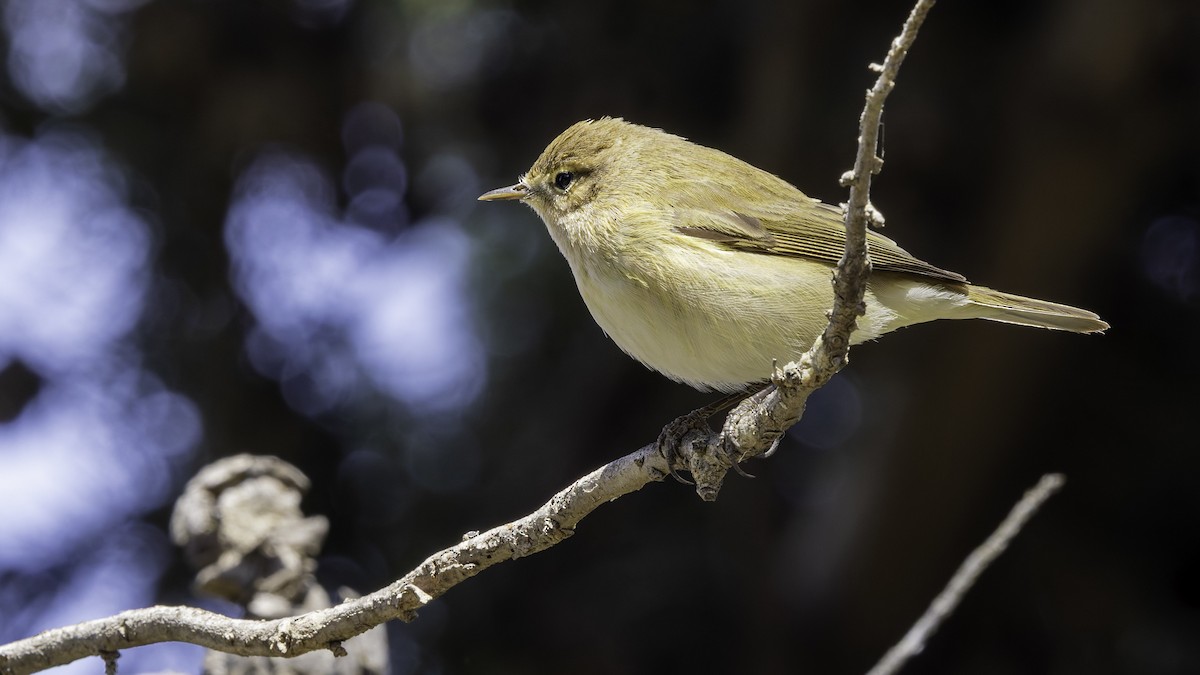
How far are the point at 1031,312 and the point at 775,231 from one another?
776 mm

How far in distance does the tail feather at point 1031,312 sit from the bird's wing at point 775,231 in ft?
0.55

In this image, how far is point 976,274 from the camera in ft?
16.9

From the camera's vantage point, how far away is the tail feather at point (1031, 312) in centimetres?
335

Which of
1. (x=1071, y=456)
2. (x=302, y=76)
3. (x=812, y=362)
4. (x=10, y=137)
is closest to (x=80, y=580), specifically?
(x=10, y=137)

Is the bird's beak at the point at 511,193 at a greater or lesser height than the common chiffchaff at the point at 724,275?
greater

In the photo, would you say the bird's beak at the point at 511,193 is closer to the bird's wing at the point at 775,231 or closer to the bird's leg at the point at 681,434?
the bird's wing at the point at 775,231

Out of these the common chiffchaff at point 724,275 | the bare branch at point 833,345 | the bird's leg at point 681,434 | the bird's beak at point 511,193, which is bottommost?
the bare branch at point 833,345

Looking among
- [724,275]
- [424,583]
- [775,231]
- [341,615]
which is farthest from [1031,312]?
[341,615]

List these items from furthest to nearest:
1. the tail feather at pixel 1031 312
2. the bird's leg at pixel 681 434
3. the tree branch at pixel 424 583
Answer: the tail feather at pixel 1031 312
the bird's leg at pixel 681 434
the tree branch at pixel 424 583

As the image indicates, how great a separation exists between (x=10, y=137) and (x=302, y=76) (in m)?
1.22

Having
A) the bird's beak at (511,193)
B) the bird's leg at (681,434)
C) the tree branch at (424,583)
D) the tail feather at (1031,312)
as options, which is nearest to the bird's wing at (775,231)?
the tail feather at (1031,312)

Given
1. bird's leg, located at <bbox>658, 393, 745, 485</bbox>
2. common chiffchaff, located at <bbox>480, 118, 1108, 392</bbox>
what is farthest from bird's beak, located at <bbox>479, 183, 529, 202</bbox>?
bird's leg, located at <bbox>658, 393, 745, 485</bbox>

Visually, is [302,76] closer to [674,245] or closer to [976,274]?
[674,245]

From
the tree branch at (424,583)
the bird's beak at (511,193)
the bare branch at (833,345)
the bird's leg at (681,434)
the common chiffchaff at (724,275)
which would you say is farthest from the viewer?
the bird's beak at (511,193)
